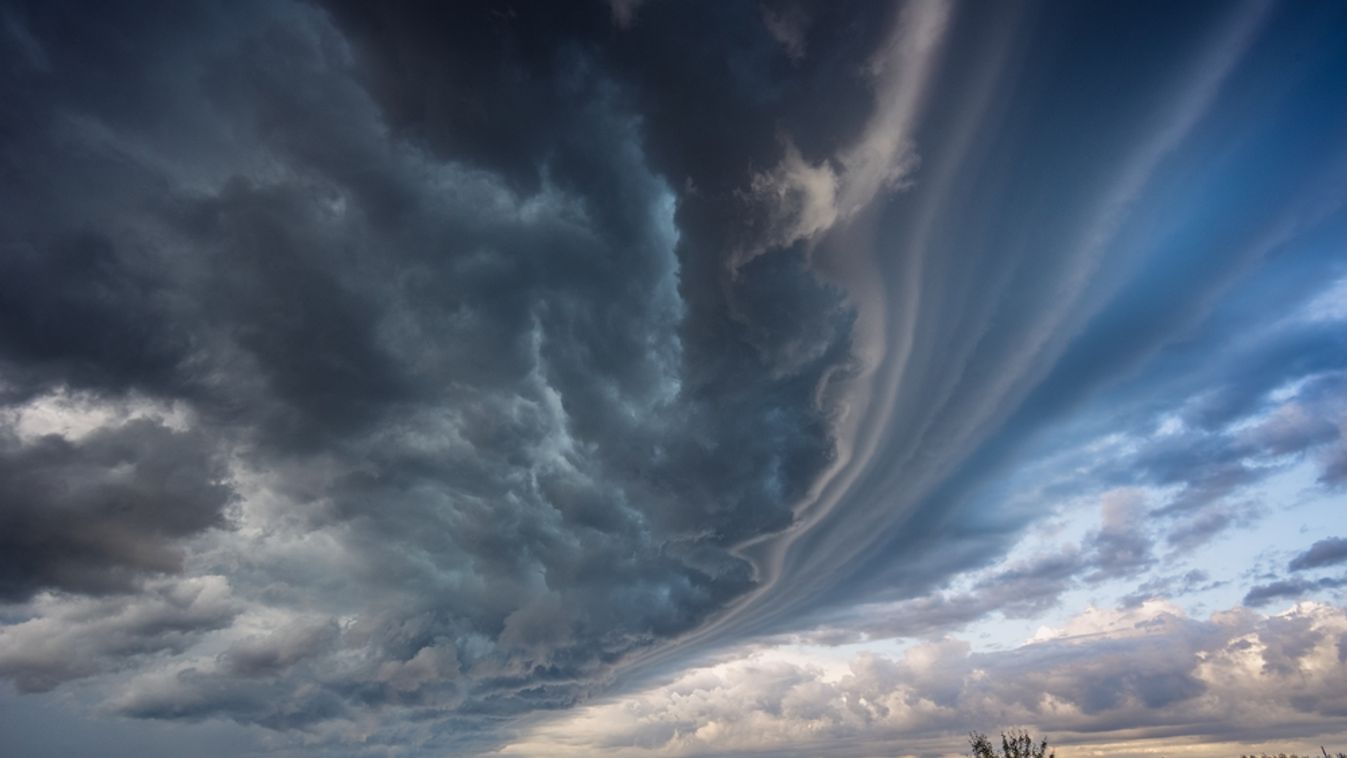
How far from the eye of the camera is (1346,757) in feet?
495

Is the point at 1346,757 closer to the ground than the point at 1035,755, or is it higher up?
closer to the ground

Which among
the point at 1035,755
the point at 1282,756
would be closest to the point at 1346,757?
the point at 1282,756

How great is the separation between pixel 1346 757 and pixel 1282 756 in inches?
497

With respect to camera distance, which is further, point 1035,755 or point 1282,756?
point 1282,756

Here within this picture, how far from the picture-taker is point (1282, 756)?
509ft

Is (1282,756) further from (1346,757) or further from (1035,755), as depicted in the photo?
(1035,755)

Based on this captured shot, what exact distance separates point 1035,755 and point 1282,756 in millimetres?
121141

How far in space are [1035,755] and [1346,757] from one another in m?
128

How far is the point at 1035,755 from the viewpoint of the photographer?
95500 millimetres

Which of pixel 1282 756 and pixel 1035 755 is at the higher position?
pixel 1035 755

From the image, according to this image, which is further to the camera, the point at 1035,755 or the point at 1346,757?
the point at 1346,757
